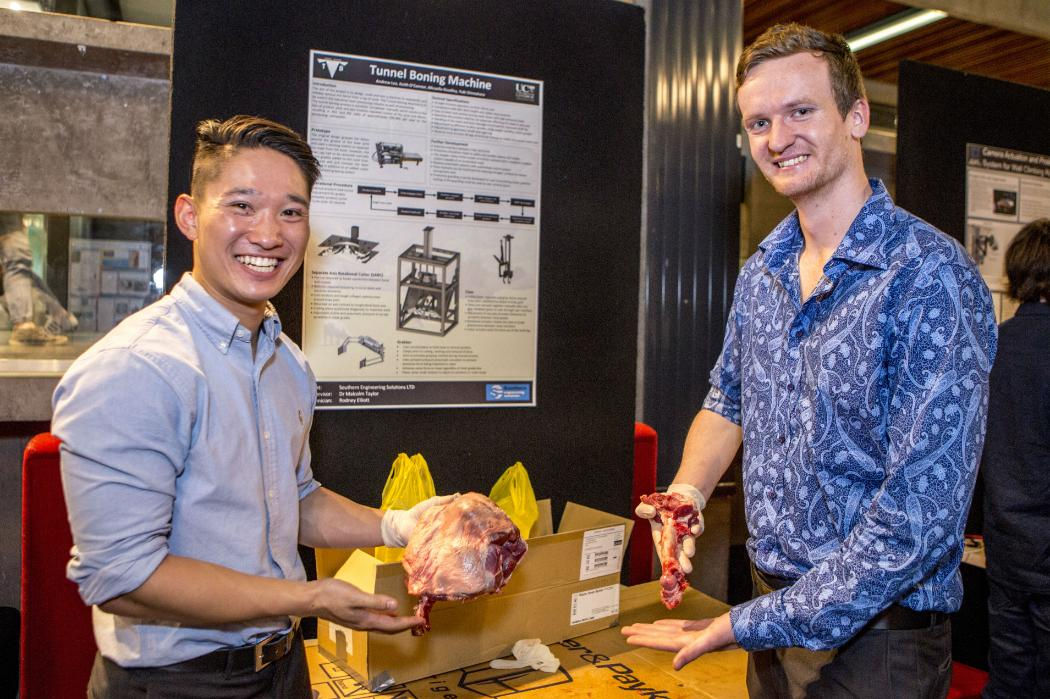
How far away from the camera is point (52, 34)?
319 cm

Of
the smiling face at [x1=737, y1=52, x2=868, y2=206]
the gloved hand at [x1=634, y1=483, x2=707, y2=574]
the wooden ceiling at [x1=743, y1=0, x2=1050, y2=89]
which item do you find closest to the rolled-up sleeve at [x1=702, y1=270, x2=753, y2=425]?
the gloved hand at [x1=634, y1=483, x2=707, y2=574]

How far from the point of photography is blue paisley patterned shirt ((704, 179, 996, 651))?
1363 mm

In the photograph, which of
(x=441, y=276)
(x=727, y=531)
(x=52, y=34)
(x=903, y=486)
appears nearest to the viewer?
(x=903, y=486)

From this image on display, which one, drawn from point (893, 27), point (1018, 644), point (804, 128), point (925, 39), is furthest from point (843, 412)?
point (925, 39)

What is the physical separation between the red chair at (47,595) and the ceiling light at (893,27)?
6.05m

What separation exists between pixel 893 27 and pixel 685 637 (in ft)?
20.0

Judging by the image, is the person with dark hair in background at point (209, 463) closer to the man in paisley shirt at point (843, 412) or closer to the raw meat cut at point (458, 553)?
the raw meat cut at point (458, 553)

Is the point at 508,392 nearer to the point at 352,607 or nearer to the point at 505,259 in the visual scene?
the point at 505,259

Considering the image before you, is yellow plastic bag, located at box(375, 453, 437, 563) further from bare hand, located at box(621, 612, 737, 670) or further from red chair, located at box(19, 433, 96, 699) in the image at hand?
red chair, located at box(19, 433, 96, 699)

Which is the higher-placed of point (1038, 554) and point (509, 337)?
point (509, 337)

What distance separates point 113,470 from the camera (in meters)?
1.32

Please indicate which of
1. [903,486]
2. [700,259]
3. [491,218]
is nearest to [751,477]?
[903,486]

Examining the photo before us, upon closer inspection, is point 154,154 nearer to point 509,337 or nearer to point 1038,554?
point 509,337

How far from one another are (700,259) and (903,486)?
8.44 feet
